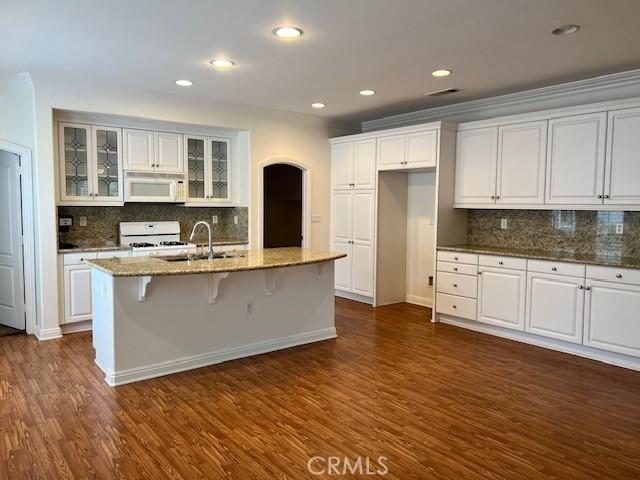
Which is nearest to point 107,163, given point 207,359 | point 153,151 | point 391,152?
point 153,151

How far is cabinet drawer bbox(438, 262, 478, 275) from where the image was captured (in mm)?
5152

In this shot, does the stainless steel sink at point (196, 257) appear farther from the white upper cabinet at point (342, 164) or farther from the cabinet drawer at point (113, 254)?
the white upper cabinet at point (342, 164)

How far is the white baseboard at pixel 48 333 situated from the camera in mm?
4766

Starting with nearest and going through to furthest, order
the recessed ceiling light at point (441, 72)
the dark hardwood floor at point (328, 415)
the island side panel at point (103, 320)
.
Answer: the dark hardwood floor at point (328, 415)
the island side panel at point (103, 320)
the recessed ceiling light at point (441, 72)

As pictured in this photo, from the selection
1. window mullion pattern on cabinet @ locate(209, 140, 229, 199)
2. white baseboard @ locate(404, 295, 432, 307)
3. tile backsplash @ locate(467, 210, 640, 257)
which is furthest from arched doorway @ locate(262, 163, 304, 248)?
tile backsplash @ locate(467, 210, 640, 257)

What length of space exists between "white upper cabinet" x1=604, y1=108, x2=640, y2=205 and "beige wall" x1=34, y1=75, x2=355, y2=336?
3.68m

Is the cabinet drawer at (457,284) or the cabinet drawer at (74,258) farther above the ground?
the cabinet drawer at (74,258)

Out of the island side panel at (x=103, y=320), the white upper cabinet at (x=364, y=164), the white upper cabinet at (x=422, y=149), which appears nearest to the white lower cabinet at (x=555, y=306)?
the white upper cabinet at (x=422, y=149)

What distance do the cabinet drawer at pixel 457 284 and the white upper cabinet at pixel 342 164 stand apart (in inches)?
77.9

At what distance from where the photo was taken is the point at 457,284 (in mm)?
5316

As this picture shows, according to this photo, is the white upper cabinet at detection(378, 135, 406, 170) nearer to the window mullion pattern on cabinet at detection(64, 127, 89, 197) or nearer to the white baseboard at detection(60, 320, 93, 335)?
the window mullion pattern on cabinet at detection(64, 127, 89, 197)

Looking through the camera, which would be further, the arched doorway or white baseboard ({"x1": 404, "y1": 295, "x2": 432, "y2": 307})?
the arched doorway

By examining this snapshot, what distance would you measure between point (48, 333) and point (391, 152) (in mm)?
4418

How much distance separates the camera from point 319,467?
2.52m
